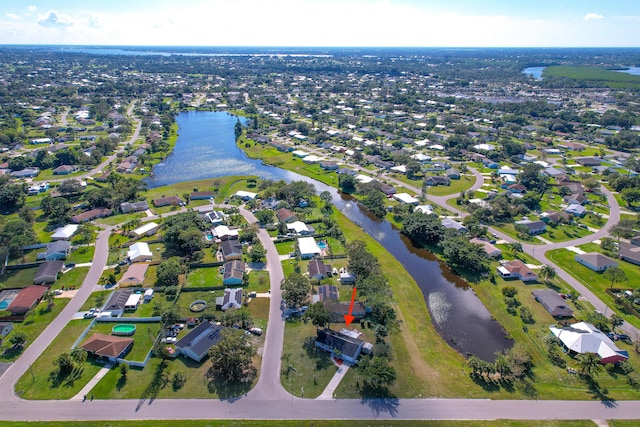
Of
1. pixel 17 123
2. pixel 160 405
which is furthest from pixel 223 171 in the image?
pixel 17 123

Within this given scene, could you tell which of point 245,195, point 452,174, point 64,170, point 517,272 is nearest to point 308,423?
point 517,272

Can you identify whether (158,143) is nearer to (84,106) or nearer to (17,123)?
(17,123)

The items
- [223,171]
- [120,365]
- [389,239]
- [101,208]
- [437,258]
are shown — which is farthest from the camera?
[223,171]

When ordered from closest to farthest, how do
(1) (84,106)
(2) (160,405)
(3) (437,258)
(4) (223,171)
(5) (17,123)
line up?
(2) (160,405) → (3) (437,258) → (4) (223,171) → (5) (17,123) → (1) (84,106)

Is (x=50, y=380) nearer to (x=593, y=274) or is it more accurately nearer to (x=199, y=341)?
(x=199, y=341)

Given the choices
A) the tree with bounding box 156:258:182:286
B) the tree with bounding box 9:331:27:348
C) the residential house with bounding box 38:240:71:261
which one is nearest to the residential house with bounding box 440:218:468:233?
the tree with bounding box 156:258:182:286

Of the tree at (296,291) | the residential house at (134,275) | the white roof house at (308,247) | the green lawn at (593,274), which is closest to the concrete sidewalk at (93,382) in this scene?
the residential house at (134,275)

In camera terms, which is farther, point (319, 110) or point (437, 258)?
point (319, 110)
